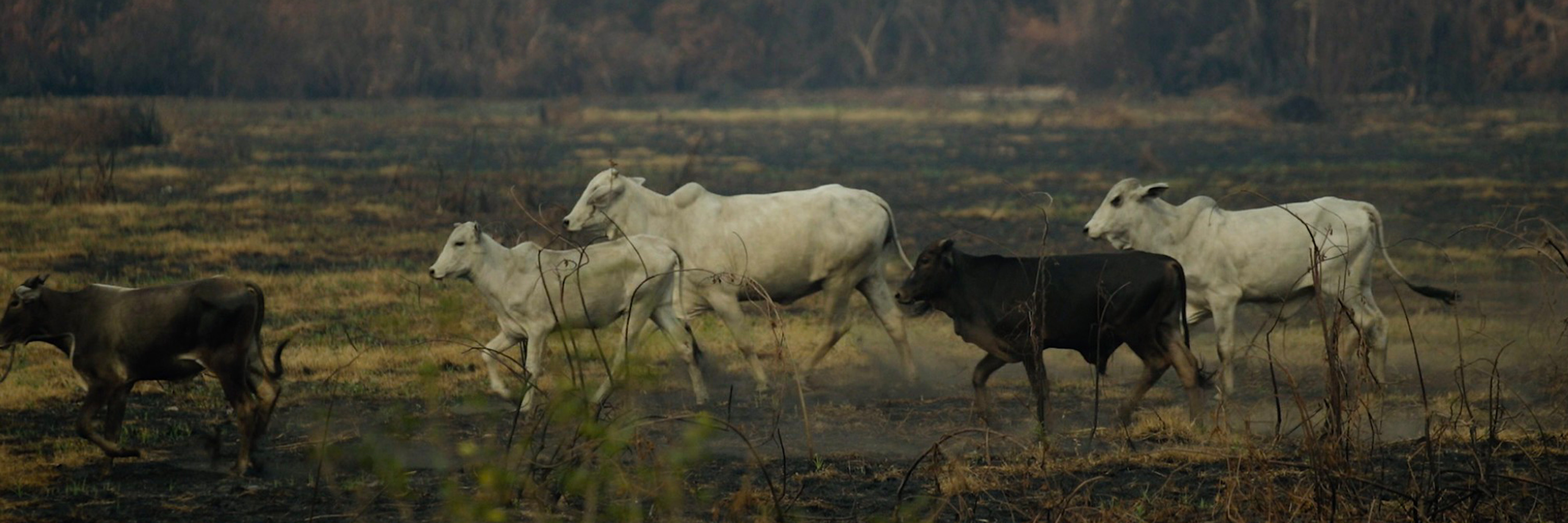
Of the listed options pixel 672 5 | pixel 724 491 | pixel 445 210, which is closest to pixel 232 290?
pixel 724 491

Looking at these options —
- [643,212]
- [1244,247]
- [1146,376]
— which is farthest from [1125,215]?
[643,212]

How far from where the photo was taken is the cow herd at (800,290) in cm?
838

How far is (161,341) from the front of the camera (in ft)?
27.3

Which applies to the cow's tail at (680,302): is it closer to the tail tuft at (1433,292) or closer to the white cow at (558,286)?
the white cow at (558,286)

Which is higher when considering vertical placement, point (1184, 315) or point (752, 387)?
point (1184, 315)

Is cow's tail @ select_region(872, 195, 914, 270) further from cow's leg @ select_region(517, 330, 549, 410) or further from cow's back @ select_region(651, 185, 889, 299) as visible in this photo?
cow's leg @ select_region(517, 330, 549, 410)

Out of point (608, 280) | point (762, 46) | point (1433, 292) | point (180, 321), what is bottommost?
point (762, 46)

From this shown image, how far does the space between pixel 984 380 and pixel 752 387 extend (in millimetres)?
2156

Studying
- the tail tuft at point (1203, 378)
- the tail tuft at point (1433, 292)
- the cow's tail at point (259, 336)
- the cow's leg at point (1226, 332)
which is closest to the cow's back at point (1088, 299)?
the tail tuft at point (1203, 378)

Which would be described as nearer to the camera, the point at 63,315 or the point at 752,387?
Result: the point at 63,315

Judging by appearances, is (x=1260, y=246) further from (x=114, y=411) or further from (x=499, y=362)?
(x=114, y=411)

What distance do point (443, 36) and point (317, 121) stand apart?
18.2 meters

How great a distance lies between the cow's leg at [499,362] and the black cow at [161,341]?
160 cm

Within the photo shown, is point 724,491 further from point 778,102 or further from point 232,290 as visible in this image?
point 778,102
